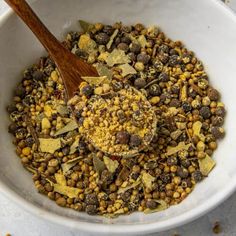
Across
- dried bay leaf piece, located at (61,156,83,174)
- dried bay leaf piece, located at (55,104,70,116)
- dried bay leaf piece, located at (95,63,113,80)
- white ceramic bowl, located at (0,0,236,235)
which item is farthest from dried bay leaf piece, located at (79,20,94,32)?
dried bay leaf piece, located at (61,156,83,174)

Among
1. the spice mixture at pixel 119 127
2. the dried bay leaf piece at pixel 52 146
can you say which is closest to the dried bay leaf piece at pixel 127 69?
the spice mixture at pixel 119 127

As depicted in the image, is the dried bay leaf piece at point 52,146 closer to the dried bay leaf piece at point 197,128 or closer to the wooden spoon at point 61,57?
the wooden spoon at point 61,57

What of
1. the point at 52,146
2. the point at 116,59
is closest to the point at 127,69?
the point at 116,59

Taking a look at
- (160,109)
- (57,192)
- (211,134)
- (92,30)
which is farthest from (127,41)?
(57,192)

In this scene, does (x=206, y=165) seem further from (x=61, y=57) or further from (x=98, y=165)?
(x=61, y=57)

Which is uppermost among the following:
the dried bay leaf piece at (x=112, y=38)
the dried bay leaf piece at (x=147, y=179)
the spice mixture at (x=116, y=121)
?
the dried bay leaf piece at (x=112, y=38)

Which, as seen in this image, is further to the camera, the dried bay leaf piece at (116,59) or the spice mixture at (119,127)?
the dried bay leaf piece at (116,59)
